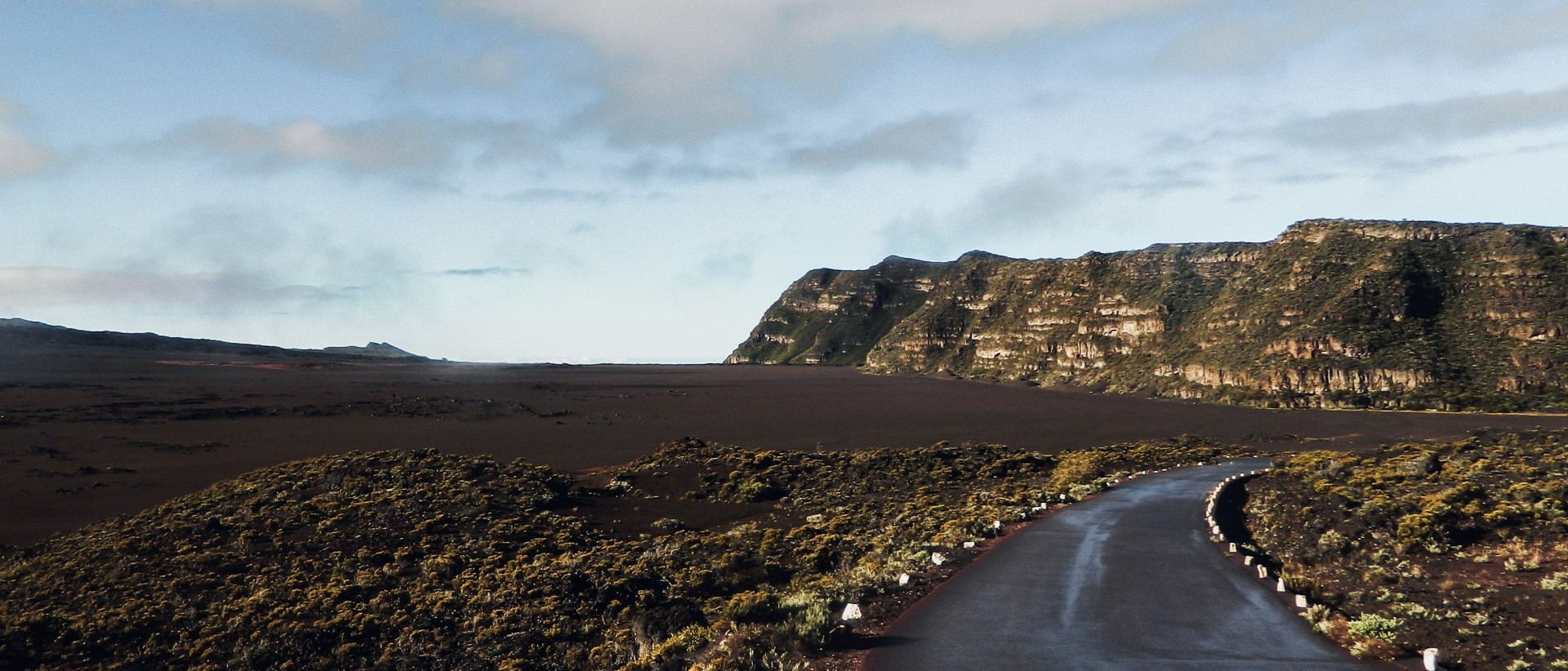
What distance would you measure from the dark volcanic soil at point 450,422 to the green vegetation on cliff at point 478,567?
8694 millimetres

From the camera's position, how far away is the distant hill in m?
136

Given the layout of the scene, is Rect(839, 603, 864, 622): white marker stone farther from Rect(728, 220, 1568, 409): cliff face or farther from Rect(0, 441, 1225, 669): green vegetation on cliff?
Rect(728, 220, 1568, 409): cliff face

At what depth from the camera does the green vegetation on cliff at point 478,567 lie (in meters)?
17.9

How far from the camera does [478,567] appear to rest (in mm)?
25500

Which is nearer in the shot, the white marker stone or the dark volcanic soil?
the white marker stone

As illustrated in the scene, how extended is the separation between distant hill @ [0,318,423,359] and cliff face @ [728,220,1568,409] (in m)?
149

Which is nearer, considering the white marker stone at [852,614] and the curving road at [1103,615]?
the curving road at [1103,615]

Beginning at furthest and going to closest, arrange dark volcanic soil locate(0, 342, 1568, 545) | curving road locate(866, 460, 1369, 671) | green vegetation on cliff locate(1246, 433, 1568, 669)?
dark volcanic soil locate(0, 342, 1568, 545)
green vegetation on cliff locate(1246, 433, 1568, 669)
curving road locate(866, 460, 1369, 671)

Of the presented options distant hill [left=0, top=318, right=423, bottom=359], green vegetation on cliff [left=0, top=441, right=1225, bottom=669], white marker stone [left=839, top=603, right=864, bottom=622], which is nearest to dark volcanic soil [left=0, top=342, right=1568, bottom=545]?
green vegetation on cliff [left=0, top=441, right=1225, bottom=669]

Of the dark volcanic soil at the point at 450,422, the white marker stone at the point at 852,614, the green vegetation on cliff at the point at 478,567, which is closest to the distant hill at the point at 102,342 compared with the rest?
the dark volcanic soil at the point at 450,422

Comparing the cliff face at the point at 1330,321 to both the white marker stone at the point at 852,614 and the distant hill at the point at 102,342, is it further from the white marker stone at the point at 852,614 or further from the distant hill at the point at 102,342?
the distant hill at the point at 102,342

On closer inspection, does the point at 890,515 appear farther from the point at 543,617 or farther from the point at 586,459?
the point at 586,459

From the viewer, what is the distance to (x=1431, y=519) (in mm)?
19453

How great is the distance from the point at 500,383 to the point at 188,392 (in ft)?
135
